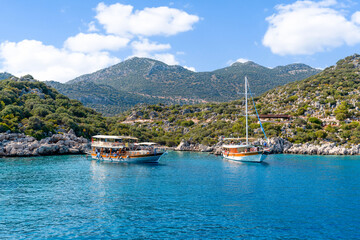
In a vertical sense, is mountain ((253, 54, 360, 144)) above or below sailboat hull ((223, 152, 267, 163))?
above

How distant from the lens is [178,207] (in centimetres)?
2236

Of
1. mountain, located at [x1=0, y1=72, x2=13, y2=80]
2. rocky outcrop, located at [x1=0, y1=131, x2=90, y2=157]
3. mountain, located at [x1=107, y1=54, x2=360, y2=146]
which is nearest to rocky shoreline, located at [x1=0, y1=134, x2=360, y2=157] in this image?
rocky outcrop, located at [x1=0, y1=131, x2=90, y2=157]

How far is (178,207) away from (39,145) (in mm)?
51420

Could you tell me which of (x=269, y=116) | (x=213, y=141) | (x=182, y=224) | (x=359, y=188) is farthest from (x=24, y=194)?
(x=269, y=116)

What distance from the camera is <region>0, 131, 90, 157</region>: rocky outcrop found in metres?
57.8

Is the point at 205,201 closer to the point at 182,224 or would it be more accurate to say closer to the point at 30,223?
the point at 182,224

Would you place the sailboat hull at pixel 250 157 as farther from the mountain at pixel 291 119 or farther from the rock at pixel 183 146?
the rock at pixel 183 146

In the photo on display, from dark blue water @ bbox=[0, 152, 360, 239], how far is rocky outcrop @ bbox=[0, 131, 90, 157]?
24.6 metres

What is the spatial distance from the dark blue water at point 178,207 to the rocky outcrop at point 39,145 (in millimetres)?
24602

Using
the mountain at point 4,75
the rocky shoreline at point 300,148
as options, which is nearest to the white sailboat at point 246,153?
the rocky shoreline at point 300,148

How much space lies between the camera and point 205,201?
2445cm

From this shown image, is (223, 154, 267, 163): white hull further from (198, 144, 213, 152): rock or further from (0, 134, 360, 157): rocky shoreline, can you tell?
(198, 144, 213, 152): rock

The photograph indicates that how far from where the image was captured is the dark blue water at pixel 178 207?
679 inches

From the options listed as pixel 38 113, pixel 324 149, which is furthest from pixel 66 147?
pixel 324 149
